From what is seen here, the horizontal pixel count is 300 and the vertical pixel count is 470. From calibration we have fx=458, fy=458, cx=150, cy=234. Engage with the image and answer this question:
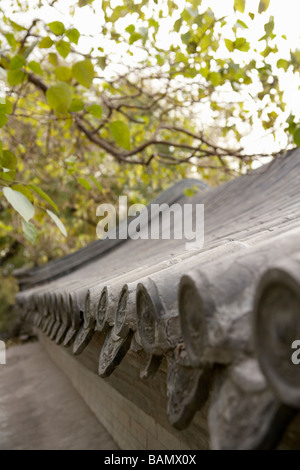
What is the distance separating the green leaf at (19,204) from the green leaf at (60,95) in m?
0.58

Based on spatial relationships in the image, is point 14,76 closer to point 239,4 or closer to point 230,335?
point 239,4

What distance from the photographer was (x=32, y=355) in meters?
7.21

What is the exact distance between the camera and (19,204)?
1.11 metres

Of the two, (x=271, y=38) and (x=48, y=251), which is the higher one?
(x=271, y=38)

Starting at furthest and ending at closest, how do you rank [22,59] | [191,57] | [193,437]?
[191,57], [22,59], [193,437]

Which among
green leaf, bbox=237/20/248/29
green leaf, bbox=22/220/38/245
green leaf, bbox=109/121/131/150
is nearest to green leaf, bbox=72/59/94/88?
green leaf, bbox=109/121/131/150

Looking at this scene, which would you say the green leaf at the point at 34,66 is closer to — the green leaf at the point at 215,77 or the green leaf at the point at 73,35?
the green leaf at the point at 73,35

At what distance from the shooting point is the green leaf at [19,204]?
1086 millimetres

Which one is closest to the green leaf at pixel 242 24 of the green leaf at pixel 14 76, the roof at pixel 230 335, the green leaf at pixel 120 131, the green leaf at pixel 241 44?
the green leaf at pixel 241 44

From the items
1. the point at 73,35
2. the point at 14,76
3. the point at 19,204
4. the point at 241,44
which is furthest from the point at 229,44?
the point at 19,204

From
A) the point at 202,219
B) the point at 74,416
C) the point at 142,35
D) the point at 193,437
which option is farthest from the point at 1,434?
the point at 142,35

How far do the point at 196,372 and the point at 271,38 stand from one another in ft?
8.59

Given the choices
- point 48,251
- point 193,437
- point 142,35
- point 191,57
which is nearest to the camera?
point 193,437

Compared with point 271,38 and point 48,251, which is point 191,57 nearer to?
point 271,38
